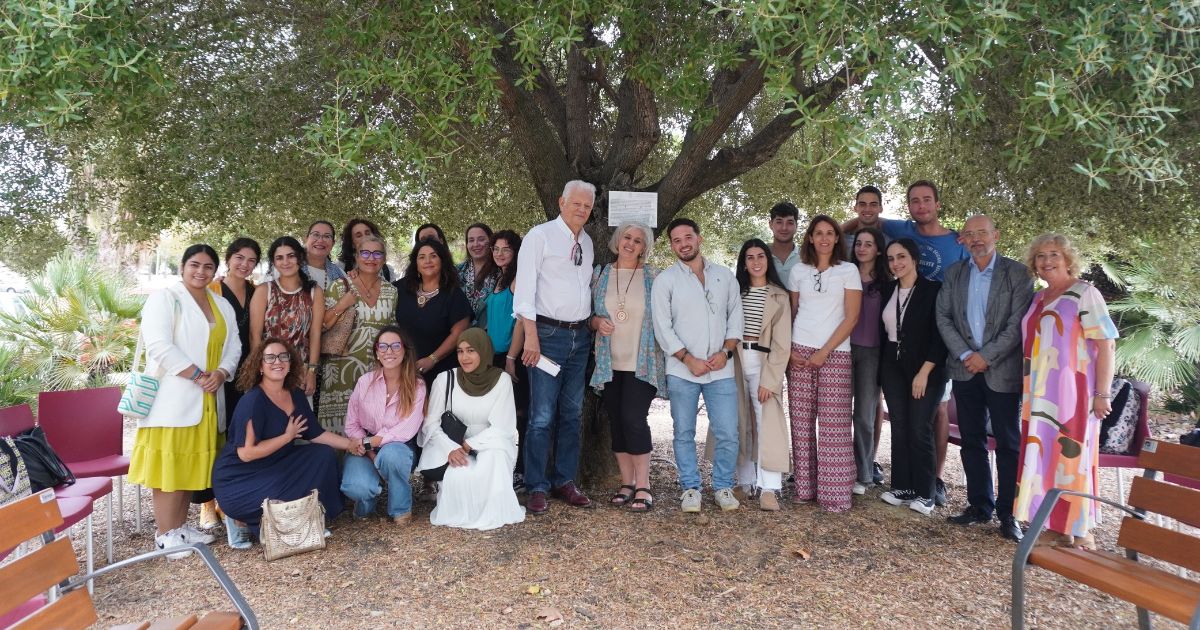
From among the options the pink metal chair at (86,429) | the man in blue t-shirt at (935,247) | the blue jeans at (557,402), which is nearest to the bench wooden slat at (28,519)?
the pink metal chair at (86,429)

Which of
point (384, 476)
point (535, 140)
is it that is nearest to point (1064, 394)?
point (535, 140)

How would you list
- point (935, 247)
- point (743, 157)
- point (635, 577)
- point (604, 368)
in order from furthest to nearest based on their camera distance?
point (743, 157) < point (935, 247) < point (604, 368) < point (635, 577)

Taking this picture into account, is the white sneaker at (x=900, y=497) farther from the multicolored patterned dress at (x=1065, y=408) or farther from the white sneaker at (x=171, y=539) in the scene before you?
the white sneaker at (x=171, y=539)

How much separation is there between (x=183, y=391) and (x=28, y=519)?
6.57ft

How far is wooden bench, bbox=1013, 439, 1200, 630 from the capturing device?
2.89 metres

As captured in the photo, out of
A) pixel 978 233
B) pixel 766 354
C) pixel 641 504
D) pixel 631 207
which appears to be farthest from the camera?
pixel 631 207

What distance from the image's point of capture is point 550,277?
5129mm

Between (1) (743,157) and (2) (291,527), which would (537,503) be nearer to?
(2) (291,527)

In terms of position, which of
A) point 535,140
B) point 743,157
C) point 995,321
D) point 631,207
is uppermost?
point 535,140

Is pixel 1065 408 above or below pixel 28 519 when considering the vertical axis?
above

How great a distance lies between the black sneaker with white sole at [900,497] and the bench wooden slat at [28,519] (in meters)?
5.01

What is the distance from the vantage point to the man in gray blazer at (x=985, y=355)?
486cm

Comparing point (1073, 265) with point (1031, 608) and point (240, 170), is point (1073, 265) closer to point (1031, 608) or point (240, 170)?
point (1031, 608)

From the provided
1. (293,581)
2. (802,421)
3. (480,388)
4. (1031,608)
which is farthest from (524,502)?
(1031,608)
